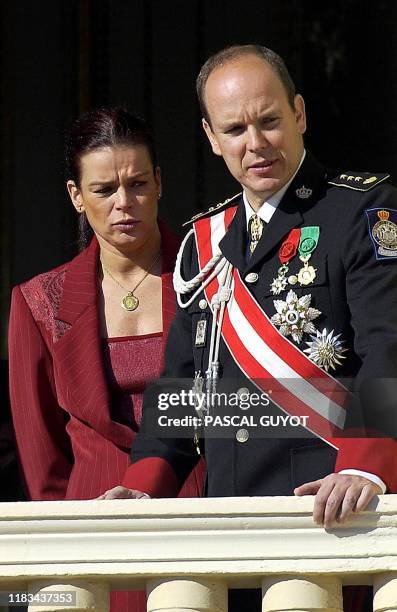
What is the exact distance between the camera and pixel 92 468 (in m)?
3.01

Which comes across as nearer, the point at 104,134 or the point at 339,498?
the point at 339,498

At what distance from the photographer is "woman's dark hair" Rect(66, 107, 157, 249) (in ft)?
10.5

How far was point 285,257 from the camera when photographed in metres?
2.56

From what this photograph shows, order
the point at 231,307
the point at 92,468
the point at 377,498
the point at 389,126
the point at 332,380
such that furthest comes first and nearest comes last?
the point at 389,126 → the point at 92,468 → the point at 231,307 → the point at 332,380 → the point at 377,498

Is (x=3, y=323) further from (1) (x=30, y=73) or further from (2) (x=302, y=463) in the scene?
(2) (x=302, y=463)

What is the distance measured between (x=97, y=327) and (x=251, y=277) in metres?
0.61

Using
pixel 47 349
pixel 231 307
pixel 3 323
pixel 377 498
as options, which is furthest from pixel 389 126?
pixel 377 498

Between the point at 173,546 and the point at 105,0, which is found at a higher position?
the point at 105,0

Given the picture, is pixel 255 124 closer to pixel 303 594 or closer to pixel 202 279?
pixel 202 279

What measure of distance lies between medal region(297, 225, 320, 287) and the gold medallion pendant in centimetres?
67

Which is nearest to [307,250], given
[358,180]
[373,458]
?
[358,180]

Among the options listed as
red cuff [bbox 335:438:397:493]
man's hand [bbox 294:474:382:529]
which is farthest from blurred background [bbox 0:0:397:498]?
man's hand [bbox 294:474:382:529]

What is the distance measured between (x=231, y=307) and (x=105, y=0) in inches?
94.0

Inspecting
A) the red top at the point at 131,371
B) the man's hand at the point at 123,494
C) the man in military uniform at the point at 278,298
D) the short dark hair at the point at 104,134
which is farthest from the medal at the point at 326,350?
the short dark hair at the point at 104,134
